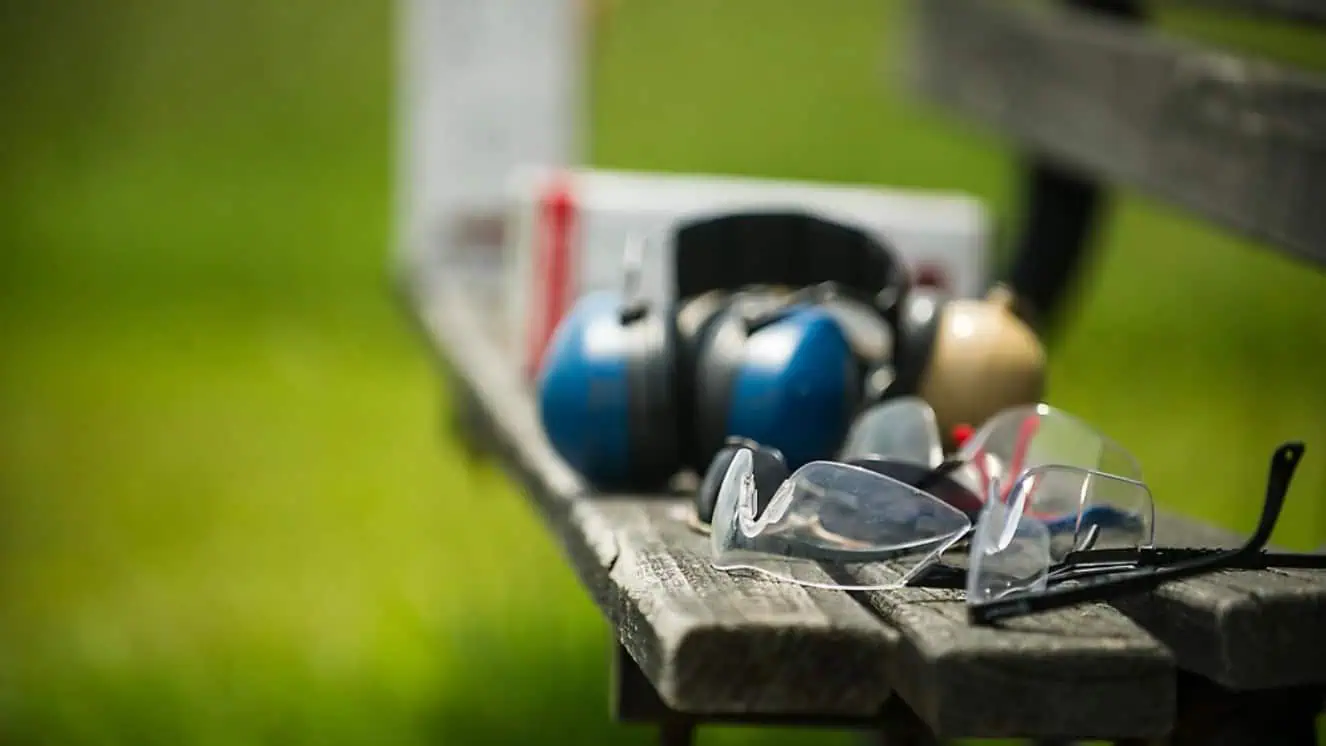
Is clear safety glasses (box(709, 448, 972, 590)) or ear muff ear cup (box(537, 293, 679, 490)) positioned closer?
clear safety glasses (box(709, 448, 972, 590))

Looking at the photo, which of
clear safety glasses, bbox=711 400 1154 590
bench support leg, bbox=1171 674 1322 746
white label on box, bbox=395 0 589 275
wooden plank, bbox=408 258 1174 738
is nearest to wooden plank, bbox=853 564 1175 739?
wooden plank, bbox=408 258 1174 738

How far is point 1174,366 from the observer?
5832 mm

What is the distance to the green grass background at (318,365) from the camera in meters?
3.08

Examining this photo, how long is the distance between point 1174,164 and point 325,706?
1.59 m

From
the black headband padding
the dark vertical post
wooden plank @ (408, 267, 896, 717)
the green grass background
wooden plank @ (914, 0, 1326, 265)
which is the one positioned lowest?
the green grass background

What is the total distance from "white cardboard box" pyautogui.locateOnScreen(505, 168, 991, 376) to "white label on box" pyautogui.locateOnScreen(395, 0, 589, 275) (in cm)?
84

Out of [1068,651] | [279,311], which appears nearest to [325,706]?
[1068,651]

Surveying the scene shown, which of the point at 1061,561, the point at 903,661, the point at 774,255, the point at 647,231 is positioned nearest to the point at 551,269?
the point at 647,231

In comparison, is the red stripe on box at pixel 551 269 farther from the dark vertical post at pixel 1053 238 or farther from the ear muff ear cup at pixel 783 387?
the dark vertical post at pixel 1053 238

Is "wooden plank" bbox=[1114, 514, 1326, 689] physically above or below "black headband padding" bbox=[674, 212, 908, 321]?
below

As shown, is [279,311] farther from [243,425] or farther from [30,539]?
[30,539]

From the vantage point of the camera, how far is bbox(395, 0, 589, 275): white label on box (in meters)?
3.23

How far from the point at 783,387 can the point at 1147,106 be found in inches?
39.2

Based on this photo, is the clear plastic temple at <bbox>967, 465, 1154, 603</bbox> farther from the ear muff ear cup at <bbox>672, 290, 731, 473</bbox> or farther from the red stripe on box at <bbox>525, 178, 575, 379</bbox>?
the red stripe on box at <bbox>525, 178, 575, 379</bbox>
